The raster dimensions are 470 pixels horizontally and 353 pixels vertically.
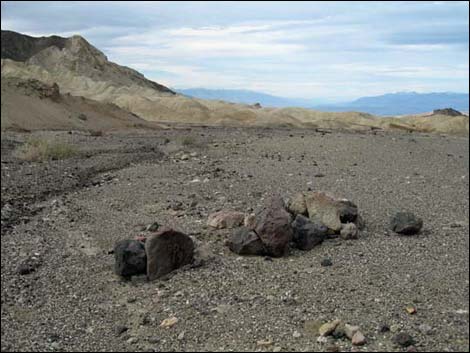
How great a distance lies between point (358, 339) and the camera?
450cm

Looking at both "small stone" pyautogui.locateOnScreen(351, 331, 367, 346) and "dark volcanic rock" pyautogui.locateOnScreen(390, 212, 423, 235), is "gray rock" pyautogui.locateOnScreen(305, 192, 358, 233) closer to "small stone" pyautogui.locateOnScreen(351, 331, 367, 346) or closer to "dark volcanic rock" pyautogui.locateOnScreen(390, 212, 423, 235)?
"dark volcanic rock" pyautogui.locateOnScreen(390, 212, 423, 235)

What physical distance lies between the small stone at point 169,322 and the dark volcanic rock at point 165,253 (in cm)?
108

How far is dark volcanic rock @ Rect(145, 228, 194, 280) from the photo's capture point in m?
6.50

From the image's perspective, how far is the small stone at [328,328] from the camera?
4.71m

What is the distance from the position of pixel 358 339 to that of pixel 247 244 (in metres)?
2.48

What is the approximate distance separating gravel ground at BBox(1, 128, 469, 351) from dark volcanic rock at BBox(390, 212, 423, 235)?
0.13 metres

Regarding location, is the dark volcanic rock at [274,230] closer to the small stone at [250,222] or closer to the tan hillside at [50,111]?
the small stone at [250,222]

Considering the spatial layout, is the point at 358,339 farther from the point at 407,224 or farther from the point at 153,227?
the point at 153,227

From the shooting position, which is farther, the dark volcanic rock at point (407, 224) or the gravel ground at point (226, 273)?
the dark volcanic rock at point (407, 224)

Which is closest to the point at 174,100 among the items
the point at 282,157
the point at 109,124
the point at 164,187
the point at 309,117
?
the point at 309,117

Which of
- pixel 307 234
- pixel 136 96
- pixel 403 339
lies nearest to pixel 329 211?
pixel 307 234

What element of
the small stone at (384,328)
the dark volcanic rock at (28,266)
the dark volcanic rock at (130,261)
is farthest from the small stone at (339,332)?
the dark volcanic rock at (28,266)

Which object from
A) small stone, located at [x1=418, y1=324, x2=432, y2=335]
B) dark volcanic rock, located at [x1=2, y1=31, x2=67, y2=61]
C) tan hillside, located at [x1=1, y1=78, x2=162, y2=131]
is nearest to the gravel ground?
small stone, located at [x1=418, y1=324, x2=432, y2=335]

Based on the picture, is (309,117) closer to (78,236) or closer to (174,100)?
(174,100)
